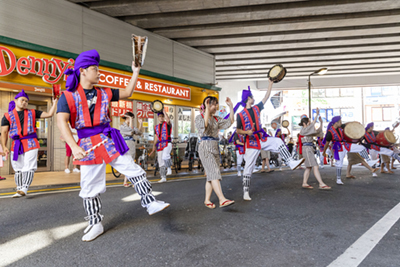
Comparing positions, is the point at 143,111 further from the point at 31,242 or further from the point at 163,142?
the point at 31,242

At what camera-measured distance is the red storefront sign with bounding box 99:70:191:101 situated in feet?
38.0

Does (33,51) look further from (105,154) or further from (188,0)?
(105,154)

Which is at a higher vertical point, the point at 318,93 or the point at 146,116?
the point at 318,93

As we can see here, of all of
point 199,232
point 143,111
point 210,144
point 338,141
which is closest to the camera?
point 199,232

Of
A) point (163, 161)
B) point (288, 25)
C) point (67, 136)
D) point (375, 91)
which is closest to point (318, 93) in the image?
point (375, 91)

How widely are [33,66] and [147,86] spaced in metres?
5.00

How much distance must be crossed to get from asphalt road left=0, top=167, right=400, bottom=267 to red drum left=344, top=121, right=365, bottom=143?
231 centimetres

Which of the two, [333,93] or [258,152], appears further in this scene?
[333,93]

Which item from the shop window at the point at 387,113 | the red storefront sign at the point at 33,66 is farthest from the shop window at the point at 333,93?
the red storefront sign at the point at 33,66

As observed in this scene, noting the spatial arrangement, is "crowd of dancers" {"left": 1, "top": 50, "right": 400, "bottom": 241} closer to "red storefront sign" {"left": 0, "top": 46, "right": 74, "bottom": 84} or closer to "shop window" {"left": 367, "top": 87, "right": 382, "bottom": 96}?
"red storefront sign" {"left": 0, "top": 46, "right": 74, "bottom": 84}

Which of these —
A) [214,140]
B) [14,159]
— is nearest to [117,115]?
[14,159]

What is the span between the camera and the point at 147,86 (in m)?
13.1

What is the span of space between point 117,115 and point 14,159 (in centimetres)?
716

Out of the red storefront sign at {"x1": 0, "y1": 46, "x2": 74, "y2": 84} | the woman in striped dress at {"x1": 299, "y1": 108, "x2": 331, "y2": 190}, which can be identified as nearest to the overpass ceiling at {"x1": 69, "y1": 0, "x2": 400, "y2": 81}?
the red storefront sign at {"x1": 0, "y1": 46, "x2": 74, "y2": 84}
